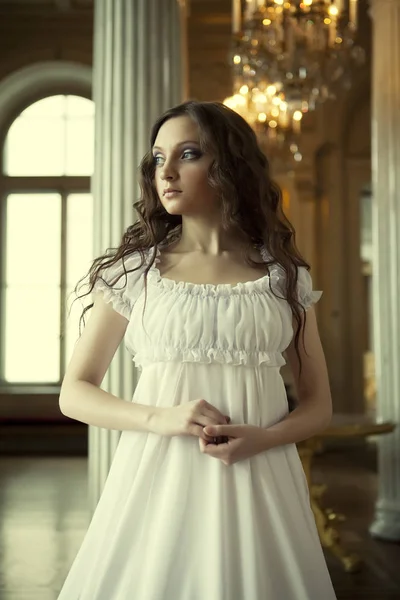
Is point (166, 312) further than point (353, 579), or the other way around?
point (353, 579)

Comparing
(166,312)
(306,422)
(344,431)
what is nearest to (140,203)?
(166,312)

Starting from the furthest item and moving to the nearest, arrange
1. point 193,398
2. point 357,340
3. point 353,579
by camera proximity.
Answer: point 357,340 < point 353,579 < point 193,398

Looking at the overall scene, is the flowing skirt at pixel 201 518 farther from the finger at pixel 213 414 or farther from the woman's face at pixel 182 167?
the woman's face at pixel 182 167

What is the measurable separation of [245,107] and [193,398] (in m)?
6.19

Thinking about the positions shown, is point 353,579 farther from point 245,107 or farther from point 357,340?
point 357,340

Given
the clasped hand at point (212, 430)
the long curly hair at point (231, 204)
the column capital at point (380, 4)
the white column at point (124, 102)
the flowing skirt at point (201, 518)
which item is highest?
the column capital at point (380, 4)

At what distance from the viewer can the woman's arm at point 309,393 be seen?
160cm

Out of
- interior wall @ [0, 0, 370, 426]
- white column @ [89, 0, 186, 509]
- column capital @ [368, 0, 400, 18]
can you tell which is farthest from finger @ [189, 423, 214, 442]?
interior wall @ [0, 0, 370, 426]

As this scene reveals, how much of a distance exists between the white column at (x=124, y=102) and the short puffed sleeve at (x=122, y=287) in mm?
1770

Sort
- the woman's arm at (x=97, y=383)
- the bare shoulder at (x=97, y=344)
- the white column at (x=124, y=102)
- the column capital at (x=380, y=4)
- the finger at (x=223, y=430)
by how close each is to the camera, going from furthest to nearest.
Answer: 1. the column capital at (x=380, y=4)
2. the white column at (x=124, y=102)
3. the bare shoulder at (x=97, y=344)
4. the woman's arm at (x=97, y=383)
5. the finger at (x=223, y=430)

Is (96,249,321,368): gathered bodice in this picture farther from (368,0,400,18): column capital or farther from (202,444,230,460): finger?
(368,0,400,18): column capital

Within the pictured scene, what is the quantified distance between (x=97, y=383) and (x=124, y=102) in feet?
7.13

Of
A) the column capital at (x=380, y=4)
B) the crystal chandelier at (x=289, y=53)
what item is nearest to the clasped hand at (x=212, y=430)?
the crystal chandelier at (x=289, y=53)

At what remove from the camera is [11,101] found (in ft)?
37.2
